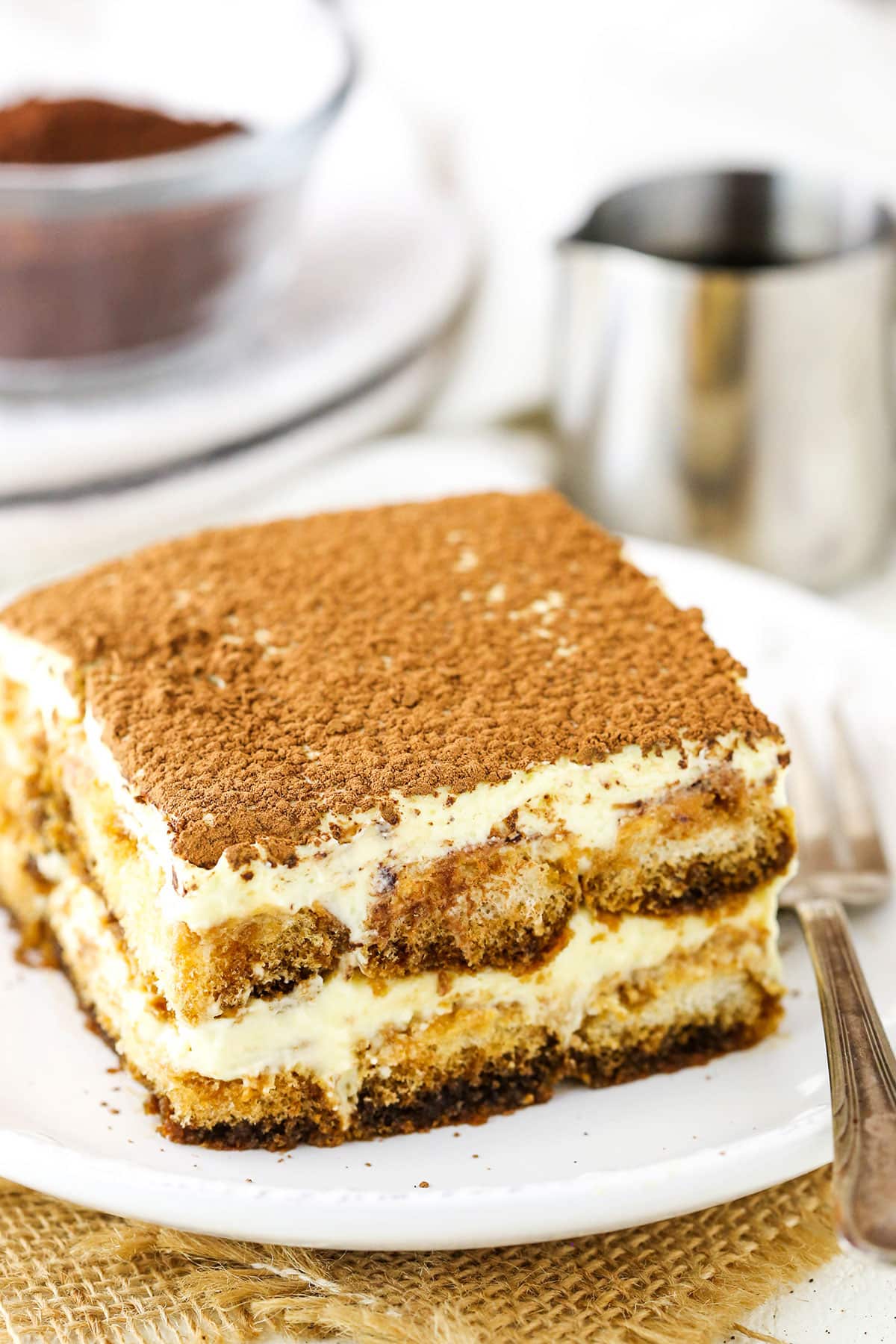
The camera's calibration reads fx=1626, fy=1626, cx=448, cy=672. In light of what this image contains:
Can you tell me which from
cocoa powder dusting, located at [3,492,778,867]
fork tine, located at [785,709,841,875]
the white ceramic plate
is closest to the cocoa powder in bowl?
cocoa powder dusting, located at [3,492,778,867]

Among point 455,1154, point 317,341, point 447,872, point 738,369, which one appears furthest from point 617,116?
point 455,1154

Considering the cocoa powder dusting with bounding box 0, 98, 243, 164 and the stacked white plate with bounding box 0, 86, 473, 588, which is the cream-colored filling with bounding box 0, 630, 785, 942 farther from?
the cocoa powder dusting with bounding box 0, 98, 243, 164

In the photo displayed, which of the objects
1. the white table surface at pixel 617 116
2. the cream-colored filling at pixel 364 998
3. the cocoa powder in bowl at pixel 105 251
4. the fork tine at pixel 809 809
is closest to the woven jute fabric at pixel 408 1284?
the cream-colored filling at pixel 364 998

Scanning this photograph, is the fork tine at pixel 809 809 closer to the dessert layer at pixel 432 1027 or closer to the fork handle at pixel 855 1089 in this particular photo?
the fork handle at pixel 855 1089

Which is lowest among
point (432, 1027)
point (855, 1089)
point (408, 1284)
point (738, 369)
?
point (408, 1284)

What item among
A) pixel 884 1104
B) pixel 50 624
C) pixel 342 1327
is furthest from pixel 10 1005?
pixel 884 1104

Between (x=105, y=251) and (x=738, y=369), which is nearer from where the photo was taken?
(x=738, y=369)

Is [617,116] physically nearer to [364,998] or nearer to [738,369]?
[738,369]
